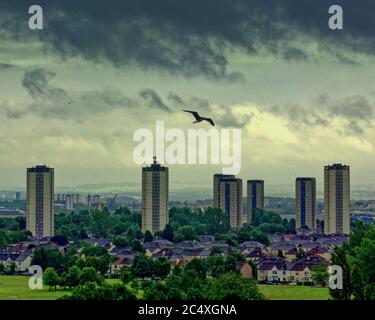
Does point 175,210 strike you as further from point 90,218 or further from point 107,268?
point 107,268

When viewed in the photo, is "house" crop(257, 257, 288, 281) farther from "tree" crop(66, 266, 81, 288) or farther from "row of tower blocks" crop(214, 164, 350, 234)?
"row of tower blocks" crop(214, 164, 350, 234)

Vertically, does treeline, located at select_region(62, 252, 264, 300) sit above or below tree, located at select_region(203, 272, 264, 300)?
below

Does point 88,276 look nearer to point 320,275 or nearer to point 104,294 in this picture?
point 320,275

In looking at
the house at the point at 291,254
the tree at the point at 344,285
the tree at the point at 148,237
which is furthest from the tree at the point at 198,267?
the tree at the point at 148,237

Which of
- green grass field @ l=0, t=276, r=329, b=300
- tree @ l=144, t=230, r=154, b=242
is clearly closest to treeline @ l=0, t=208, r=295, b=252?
tree @ l=144, t=230, r=154, b=242

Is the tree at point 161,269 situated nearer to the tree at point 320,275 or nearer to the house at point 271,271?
the house at point 271,271

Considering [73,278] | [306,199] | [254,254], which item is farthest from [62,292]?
[306,199]
